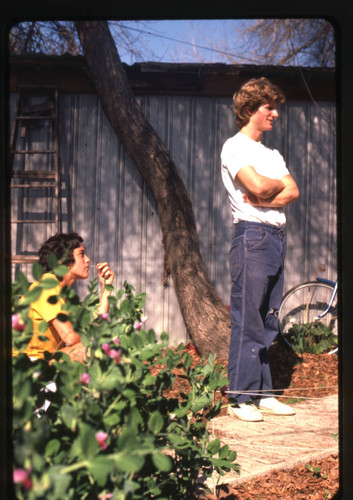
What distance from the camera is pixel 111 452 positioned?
106cm

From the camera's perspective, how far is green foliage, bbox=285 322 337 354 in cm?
442

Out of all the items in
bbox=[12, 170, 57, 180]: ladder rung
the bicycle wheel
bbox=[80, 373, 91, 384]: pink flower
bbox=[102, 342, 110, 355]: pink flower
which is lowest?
the bicycle wheel

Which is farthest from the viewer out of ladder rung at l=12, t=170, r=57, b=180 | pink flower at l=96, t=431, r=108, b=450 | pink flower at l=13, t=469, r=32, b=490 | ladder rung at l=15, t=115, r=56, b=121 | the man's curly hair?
ladder rung at l=15, t=115, r=56, b=121

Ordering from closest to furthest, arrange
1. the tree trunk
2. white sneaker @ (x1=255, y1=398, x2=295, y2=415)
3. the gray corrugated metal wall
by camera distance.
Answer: white sneaker @ (x1=255, y1=398, x2=295, y2=415) < the tree trunk < the gray corrugated metal wall

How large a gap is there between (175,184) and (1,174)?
3.26 m

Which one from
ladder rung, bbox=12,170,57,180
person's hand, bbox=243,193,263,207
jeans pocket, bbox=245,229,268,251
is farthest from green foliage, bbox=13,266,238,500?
ladder rung, bbox=12,170,57,180

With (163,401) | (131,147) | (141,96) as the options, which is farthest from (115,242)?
(163,401)

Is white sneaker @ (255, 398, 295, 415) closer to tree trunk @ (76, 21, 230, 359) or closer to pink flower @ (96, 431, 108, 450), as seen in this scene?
tree trunk @ (76, 21, 230, 359)

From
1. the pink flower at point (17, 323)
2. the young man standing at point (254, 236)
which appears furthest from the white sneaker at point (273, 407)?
the pink flower at point (17, 323)

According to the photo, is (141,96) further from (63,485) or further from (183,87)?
(63,485)

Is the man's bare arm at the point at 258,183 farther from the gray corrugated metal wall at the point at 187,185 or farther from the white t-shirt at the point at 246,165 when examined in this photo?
the gray corrugated metal wall at the point at 187,185

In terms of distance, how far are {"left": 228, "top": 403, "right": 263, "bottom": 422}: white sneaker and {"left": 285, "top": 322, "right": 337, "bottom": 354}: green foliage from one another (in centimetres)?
173

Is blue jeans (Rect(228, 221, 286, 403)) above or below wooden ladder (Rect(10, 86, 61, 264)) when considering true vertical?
below

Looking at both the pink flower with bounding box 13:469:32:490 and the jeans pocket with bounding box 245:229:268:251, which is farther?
the jeans pocket with bounding box 245:229:268:251
